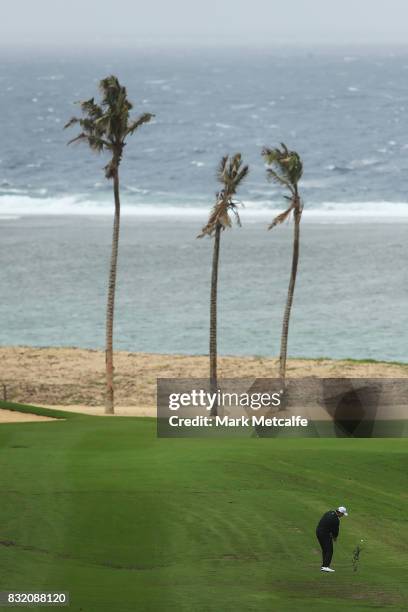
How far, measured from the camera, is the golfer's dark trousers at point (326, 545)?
2719 centimetres

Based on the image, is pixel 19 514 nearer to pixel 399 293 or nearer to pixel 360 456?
pixel 360 456

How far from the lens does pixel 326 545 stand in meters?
27.2

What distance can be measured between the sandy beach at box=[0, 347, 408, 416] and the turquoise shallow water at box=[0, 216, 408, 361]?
12.3 feet

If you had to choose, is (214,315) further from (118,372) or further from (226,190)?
(118,372)

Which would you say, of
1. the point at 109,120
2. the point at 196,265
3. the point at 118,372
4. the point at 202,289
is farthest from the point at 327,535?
the point at 196,265

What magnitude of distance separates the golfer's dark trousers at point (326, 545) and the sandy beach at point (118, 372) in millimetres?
29757

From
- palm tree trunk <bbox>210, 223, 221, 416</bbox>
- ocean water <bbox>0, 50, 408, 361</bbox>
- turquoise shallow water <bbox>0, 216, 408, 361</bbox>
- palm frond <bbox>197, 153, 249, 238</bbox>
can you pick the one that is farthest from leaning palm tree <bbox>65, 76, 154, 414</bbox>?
ocean water <bbox>0, 50, 408, 361</bbox>

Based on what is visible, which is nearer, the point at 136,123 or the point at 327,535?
the point at 327,535

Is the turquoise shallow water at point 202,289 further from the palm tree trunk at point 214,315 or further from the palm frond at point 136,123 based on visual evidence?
the palm frond at point 136,123

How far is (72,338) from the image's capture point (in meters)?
75.8

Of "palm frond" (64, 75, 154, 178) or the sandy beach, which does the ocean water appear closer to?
the sandy beach

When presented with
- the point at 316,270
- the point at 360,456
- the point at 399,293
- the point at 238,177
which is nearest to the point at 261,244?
the point at 316,270

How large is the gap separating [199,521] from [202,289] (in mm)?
60317

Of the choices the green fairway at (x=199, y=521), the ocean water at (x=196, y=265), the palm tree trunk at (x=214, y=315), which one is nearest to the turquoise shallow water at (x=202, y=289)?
the ocean water at (x=196, y=265)
